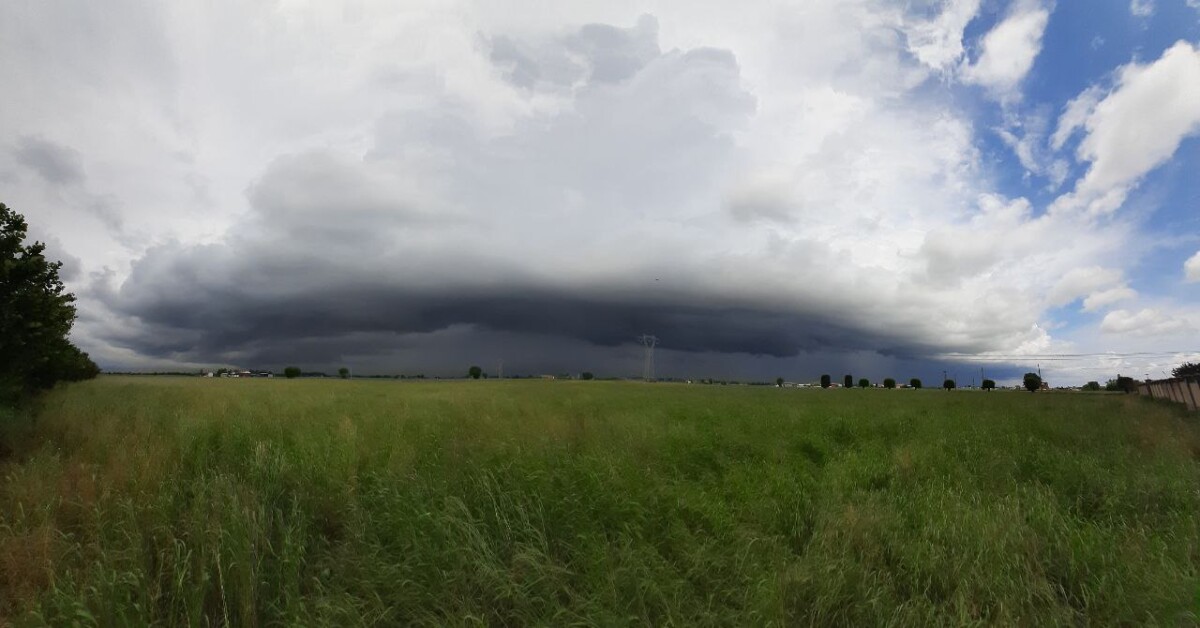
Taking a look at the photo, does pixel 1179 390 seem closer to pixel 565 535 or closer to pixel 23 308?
pixel 565 535

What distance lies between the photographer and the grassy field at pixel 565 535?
5.78m

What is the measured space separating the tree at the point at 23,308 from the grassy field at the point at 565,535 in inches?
85.9

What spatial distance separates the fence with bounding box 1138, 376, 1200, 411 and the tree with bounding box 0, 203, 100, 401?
51005 mm

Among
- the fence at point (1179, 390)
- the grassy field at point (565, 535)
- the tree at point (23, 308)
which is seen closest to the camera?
the grassy field at point (565, 535)

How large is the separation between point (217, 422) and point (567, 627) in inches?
505

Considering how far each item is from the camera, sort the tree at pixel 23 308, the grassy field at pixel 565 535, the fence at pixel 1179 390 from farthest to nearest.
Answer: the fence at pixel 1179 390 < the tree at pixel 23 308 < the grassy field at pixel 565 535

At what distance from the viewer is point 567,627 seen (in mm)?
5391

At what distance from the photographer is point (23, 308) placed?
43.7ft

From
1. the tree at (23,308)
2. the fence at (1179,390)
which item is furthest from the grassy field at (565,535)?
the fence at (1179,390)

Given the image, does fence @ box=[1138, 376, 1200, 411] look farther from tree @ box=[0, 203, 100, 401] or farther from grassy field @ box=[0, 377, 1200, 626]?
tree @ box=[0, 203, 100, 401]

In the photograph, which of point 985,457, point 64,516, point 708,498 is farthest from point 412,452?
point 985,457

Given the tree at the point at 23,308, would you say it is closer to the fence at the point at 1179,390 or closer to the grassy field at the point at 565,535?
the grassy field at the point at 565,535

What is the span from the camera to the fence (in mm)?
31702

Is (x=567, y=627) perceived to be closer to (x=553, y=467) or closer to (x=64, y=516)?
(x=553, y=467)
